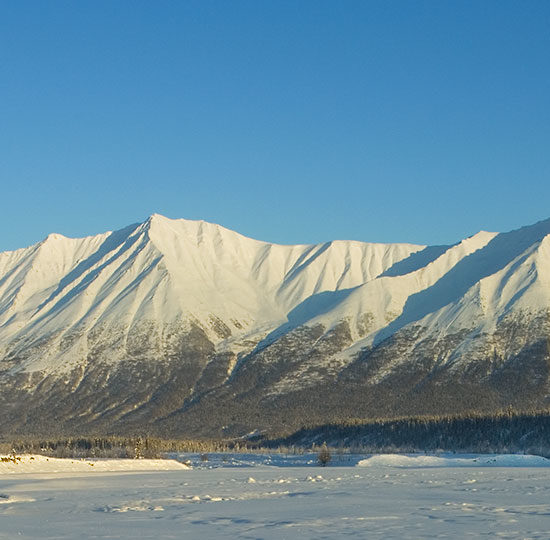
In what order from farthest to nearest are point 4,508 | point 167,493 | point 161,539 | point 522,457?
point 522,457
point 167,493
point 4,508
point 161,539

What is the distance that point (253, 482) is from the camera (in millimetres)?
63219

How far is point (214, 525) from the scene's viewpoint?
33.2 meters

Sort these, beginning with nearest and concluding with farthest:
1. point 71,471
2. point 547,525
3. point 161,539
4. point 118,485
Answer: point 161,539 → point 547,525 → point 118,485 → point 71,471

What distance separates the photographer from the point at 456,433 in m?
192

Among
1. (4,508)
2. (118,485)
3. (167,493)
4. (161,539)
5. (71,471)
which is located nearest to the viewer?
(161,539)

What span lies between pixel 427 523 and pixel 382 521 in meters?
1.76

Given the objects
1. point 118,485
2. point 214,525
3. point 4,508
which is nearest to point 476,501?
point 214,525

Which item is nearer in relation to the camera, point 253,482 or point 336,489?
point 336,489

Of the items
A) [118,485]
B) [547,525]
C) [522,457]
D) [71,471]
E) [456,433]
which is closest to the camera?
[547,525]

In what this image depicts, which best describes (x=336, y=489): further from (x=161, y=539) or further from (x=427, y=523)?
(x=161, y=539)

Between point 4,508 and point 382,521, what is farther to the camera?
point 4,508

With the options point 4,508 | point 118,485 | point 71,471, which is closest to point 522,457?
point 71,471

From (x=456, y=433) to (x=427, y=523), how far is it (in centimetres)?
16432

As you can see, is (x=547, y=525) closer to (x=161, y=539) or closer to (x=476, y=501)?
(x=476, y=501)
